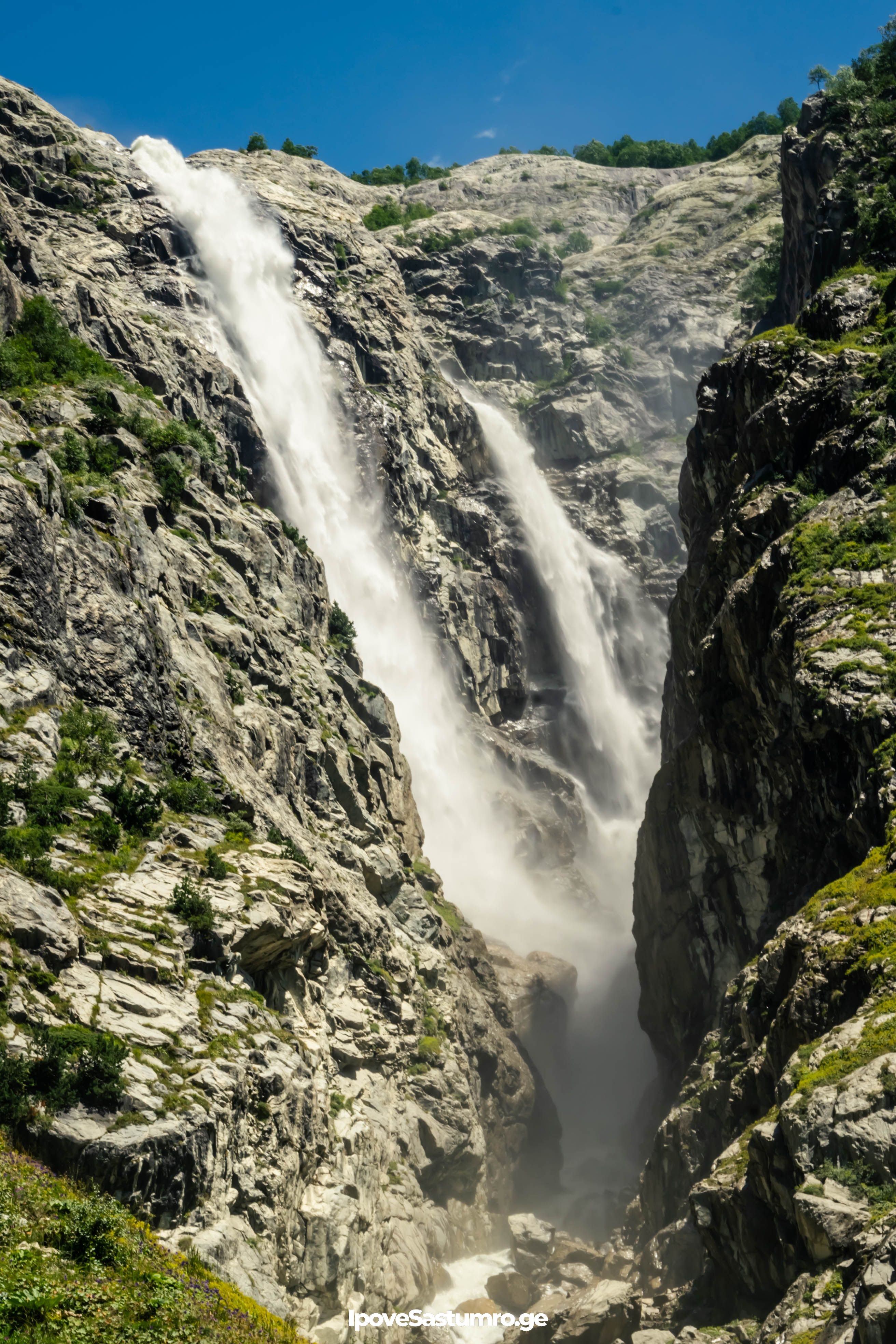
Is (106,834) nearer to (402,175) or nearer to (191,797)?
(191,797)

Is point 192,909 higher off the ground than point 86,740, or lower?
lower

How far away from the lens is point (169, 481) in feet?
133

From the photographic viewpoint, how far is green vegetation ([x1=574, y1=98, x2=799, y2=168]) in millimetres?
147875

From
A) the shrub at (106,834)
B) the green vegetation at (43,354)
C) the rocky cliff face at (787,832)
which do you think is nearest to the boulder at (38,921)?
the shrub at (106,834)

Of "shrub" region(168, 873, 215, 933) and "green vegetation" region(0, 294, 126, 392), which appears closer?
"shrub" region(168, 873, 215, 933)

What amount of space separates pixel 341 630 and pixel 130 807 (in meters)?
30.7

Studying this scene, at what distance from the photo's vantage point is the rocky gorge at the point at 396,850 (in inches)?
841

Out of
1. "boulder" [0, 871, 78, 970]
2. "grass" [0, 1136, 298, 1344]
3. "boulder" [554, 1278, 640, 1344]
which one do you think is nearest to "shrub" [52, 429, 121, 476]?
"boulder" [0, 871, 78, 970]

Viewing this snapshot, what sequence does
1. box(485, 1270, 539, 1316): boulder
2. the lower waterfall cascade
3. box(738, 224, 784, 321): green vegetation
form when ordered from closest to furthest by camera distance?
box(485, 1270, 539, 1316): boulder → the lower waterfall cascade → box(738, 224, 784, 321): green vegetation

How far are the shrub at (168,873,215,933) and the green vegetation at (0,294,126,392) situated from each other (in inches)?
911

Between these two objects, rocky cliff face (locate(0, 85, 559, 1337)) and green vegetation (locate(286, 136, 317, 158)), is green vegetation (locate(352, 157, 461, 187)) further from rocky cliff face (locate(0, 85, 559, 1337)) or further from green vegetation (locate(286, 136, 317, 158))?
rocky cliff face (locate(0, 85, 559, 1337))

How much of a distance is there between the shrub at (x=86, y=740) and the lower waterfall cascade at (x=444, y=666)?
38083 mm

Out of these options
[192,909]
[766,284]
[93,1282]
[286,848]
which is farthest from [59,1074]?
[766,284]

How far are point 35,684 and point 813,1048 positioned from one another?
20370 millimetres
